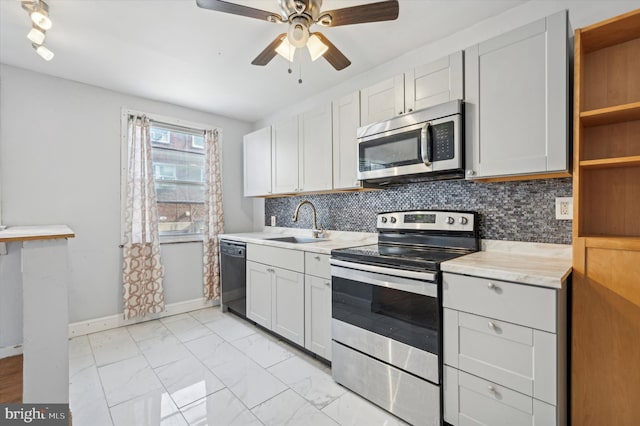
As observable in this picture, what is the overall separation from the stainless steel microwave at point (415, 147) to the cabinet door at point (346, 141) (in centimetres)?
12

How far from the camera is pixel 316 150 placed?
278 centimetres

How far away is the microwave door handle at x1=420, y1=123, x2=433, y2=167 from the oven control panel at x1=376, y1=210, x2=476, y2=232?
1.47 ft

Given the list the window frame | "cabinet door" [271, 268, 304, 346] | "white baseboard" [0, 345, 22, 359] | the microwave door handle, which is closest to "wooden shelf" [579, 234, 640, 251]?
the microwave door handle

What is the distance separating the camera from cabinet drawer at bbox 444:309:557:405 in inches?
48.5

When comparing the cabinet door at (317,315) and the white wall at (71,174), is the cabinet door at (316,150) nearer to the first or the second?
the cabinet door at (317,315)

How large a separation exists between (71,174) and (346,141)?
106 inches

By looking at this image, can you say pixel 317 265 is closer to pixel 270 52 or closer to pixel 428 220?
pixel 428 220

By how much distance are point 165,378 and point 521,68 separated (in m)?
3.04

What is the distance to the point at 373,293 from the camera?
183 centimetres

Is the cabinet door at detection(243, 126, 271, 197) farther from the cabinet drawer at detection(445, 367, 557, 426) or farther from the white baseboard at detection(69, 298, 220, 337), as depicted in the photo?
the cabinet drawer at detection(445, 367, 557, 426)

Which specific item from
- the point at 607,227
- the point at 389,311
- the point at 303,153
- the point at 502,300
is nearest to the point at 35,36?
the point at 303,153

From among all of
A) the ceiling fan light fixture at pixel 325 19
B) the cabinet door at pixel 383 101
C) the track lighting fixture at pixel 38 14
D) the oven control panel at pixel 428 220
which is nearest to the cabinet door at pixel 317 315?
the oven control panel at pixel 428 220

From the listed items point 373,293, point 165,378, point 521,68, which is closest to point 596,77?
point 521,68

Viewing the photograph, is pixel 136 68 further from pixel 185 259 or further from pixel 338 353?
pixel 338 353
